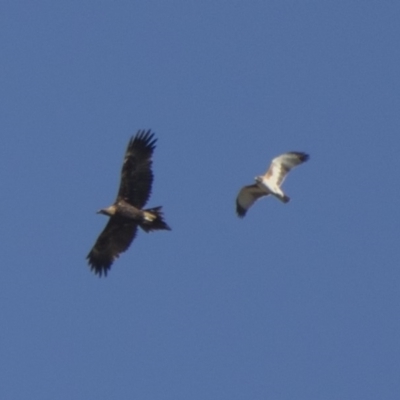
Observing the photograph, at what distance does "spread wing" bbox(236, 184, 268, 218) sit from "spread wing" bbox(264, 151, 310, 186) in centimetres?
107

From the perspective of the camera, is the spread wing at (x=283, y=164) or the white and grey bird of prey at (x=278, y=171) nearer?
the white and grey bird of prey at (x=278, y=171)

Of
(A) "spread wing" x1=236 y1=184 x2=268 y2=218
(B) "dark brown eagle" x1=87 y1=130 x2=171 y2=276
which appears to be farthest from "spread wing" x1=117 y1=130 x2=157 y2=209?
(A) "spread wing" x1=236 y1=184 x2=268 y2=218

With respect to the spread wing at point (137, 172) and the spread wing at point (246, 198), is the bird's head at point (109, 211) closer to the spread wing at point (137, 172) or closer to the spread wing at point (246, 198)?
the spread wing at point (137, 172)

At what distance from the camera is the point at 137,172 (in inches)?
1314

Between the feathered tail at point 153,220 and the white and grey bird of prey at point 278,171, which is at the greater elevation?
the white and grey bird of prey at point 278,171

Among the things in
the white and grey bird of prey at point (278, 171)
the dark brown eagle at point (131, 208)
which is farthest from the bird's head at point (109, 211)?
the white and grey bird of prey at point (278, 171)

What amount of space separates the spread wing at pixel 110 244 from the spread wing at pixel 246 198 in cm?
274

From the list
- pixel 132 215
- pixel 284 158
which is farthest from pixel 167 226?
pixel 284 158

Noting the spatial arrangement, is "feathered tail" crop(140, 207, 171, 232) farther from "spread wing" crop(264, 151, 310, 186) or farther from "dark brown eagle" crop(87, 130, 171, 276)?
"spread wing" crop(264, 151, 310, 186)

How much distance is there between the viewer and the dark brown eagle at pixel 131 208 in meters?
32.7

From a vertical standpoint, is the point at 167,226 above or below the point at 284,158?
below

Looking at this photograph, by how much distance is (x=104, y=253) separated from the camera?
3453 centimetres

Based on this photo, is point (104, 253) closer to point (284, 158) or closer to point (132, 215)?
point (132, 215)

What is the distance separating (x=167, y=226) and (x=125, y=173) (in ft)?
5.82
